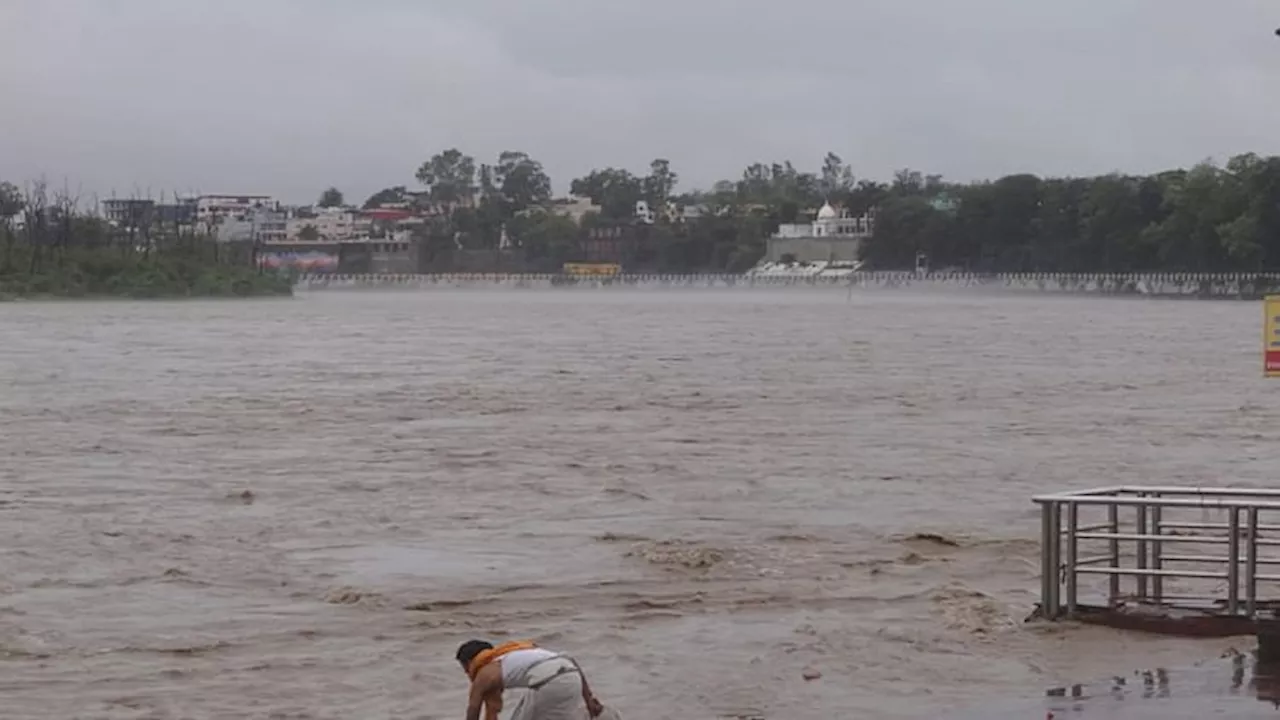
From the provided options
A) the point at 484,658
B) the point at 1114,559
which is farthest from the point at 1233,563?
the point at 484,658

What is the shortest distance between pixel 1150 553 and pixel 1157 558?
78 centimetres

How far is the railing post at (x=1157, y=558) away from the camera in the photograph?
16.6 meters

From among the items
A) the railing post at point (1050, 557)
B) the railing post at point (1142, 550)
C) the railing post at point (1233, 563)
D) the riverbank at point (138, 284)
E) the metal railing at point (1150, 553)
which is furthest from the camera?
the riverbank at point (138, 284)

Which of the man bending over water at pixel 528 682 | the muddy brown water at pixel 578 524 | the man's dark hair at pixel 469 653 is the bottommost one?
the muddy brown water at pixel 578 524

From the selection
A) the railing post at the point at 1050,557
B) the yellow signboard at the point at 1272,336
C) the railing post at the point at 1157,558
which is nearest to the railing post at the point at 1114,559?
the railing post at the point at 1157,558

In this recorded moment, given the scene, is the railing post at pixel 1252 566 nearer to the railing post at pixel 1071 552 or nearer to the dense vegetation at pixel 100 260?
the railing post at pixel 1071 552

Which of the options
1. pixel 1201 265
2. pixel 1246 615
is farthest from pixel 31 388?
pixel 1201 265

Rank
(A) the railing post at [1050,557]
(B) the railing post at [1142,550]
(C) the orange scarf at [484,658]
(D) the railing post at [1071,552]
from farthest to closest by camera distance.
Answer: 1. (A) the railing post at [1050,557]
2. (D) the railing post at [1071,552]
3. (B) the railing post at [1142,550]
4. (C) the orange scarf at [484,658]

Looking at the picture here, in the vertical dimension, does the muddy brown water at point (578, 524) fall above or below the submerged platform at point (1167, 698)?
below

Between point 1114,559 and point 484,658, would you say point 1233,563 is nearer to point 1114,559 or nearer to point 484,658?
point 1114,559

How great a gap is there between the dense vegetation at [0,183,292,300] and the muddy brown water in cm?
7961

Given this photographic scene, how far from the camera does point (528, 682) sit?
499 inches

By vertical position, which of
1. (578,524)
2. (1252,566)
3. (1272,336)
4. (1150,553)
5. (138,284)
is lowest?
(578,524)

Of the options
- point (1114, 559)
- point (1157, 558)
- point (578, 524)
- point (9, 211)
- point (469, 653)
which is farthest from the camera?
point (9, 211)
